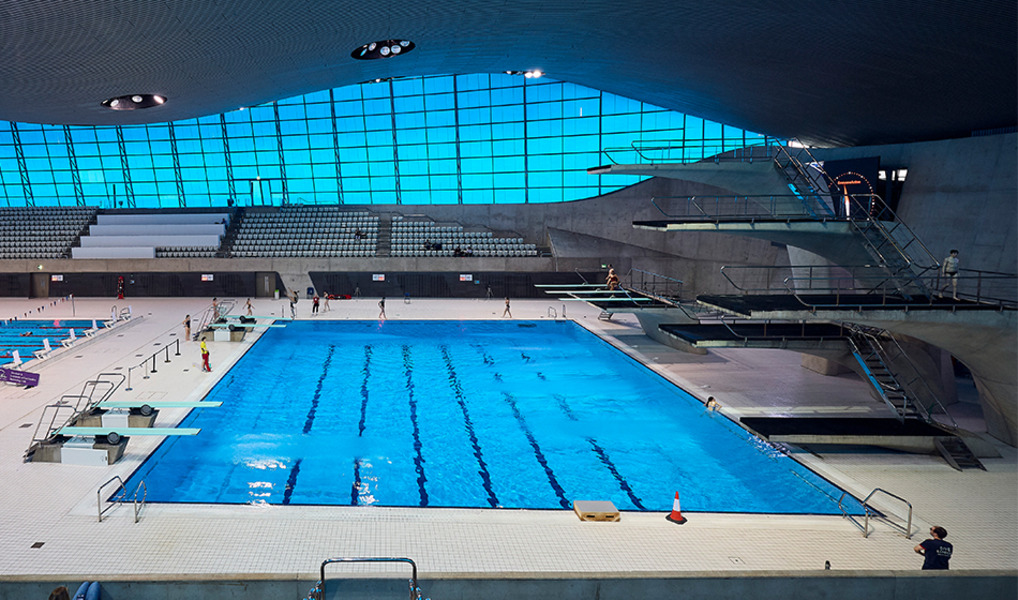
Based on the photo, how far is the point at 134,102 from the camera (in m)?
18.2

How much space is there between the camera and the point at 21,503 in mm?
8461

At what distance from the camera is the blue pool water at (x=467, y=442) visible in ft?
31.9

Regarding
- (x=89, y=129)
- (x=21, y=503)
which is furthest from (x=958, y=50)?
(x=89, y=129)

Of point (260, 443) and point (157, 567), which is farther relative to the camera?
point (260, 443)

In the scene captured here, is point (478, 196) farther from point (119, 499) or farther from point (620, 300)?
point (119, 499)

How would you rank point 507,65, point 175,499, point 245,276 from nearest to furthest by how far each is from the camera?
point 175,499 < point 507,65 < point 245,276

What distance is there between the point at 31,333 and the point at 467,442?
60.9ft

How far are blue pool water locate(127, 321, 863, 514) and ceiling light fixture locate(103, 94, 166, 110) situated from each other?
7816 mm

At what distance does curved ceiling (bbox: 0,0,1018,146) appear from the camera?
1041 centimetres

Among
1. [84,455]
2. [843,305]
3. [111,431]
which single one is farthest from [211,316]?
[843,305]

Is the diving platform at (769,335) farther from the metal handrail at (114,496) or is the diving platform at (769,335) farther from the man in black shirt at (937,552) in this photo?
the metal handrail at (114,496)

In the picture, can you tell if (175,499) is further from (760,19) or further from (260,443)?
(760,19)

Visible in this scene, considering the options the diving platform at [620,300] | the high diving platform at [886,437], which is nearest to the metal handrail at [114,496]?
the high diving platform at [886,437]

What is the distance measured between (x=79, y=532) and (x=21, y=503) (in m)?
1.50
